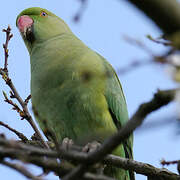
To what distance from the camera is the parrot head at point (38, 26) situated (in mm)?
4406

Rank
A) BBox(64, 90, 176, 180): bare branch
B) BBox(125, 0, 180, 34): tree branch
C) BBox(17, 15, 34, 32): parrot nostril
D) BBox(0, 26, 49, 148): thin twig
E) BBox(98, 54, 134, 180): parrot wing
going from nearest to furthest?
BBox(125, 0, 180, 34): tree branch, BBox(64, 90, 176, 180): bare branch, BBox(0, 26, 49, 148): thin twig, BBox(98, 54, 134, 180): parrot wing, BBox(17, 15, 34, 32): parrot nostril

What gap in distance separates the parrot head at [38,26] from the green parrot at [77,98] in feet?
1.56

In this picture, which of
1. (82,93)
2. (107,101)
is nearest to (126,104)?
(107,101)

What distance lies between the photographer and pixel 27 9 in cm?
475

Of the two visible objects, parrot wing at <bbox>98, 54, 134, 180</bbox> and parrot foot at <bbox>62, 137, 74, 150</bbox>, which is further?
parrot wing at <bbox>98, 54, 134, 180</bbox>

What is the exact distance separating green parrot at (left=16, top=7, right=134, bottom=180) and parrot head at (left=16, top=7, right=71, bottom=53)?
0.48 m

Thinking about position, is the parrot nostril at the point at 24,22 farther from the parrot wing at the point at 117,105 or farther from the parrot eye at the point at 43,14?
the parrot wing at the point at 117,105

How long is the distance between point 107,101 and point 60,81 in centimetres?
56

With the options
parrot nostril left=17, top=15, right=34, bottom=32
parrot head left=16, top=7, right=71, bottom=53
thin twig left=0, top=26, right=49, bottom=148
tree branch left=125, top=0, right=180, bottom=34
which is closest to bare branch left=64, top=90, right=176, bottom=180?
tree branch left=125, top=0, right=180, bottom=34

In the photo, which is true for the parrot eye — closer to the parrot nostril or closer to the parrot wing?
the parrot nostril

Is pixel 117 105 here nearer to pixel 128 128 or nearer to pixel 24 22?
pixel 24 22

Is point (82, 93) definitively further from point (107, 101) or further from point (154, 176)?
point (154, 176)

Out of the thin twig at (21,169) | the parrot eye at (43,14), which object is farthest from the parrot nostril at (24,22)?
the thin twig at (21,169)

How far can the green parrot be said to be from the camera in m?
3.37
